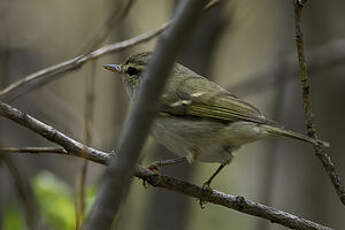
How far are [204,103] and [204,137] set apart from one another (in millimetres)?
268

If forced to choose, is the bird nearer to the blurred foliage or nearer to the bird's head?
the bird's head

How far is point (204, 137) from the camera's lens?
3.49 meters

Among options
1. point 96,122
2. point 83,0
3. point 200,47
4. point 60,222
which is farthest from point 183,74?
point 83,0

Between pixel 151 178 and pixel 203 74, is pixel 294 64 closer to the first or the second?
pixel 203 74

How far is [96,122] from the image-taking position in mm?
7309

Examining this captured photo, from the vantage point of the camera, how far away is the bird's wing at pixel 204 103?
11.7 feet

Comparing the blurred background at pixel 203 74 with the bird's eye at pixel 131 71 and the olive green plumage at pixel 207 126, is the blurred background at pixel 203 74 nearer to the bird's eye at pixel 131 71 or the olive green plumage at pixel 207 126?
the bird's eye at pixel 131 71

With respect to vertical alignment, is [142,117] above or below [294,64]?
below

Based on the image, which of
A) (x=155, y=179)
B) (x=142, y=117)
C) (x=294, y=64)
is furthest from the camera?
(x=294, y=64)

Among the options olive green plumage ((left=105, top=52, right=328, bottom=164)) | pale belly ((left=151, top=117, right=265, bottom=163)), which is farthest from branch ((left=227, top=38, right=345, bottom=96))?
pale belly ((left=151, top=117, right=265, bottom=163))

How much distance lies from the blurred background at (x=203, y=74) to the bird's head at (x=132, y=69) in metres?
0.24

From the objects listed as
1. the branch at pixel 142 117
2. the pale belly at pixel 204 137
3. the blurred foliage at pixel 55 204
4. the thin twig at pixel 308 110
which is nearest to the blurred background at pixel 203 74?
the blurred foliage at pixel 55 204

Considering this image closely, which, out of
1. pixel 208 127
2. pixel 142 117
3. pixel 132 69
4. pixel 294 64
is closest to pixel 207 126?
pixel 208 127

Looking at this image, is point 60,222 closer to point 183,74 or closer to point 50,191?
point 50,191
